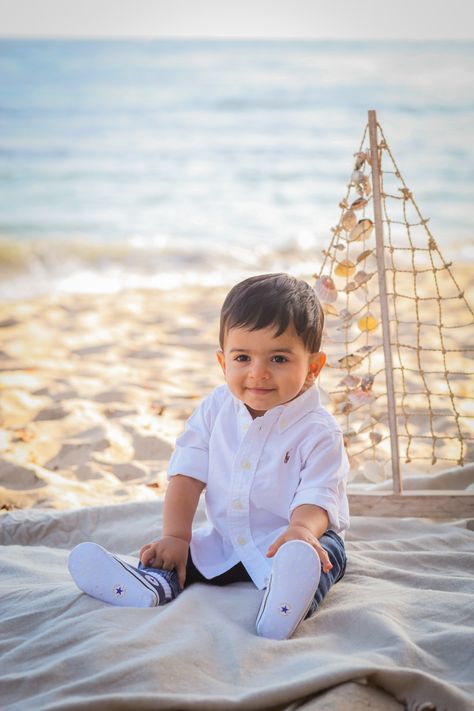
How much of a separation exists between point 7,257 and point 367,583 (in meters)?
6.30

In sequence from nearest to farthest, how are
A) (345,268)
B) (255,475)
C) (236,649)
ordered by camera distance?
(236,649)
(255,475)
(345,268)

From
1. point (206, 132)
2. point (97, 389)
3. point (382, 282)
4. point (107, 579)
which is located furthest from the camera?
point (206, 132)

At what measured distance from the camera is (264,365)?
184 cm

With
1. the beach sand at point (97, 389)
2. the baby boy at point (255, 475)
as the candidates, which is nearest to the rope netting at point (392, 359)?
the baby boy at point (255, 475)

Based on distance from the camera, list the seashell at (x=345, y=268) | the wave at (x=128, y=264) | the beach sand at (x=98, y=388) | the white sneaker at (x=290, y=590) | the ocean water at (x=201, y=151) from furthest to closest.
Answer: the ocean water at (x=201, y=151) → the wave at (x=128, y=264) → the beach sand at (x=98, y=388) → the seashell at (x=345, y=268) → the white sneaker at (x=290, y=590)

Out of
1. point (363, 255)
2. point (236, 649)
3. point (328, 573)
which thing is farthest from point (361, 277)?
point (236, 649)

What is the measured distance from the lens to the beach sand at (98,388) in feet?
9.69

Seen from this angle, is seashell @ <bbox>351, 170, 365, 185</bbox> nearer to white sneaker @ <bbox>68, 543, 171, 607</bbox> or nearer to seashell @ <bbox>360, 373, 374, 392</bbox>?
seashell @ <bbox>360, 373, 374, 392</bbox>

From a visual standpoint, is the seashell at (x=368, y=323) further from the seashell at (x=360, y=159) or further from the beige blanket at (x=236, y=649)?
the beige blanket at (x=236, y=649)

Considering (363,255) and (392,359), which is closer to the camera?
(363,255)

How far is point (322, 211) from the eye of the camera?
33.9 feet

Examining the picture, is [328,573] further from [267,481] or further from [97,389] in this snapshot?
[97,389]

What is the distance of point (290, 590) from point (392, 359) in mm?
1240

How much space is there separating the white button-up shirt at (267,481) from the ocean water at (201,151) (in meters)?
A: 4.67
